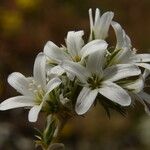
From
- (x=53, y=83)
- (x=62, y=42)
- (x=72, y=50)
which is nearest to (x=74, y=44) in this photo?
(x=72, y=50)

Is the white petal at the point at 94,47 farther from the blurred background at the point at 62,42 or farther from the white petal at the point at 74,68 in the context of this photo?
the blurred background at the point at 62,42

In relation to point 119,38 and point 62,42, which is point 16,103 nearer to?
point 119,38

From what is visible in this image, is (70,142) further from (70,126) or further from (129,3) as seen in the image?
(129,3)

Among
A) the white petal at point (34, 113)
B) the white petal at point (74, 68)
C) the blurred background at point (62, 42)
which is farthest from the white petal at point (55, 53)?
the blurred background at point (62, 42)

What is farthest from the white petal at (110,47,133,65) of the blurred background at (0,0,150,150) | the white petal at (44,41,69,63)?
the blurred background at (0,0,150,150)

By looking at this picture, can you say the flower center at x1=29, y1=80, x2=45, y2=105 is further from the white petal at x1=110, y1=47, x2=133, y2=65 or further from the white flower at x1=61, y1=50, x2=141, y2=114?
the white petal at x1=110, y1=47, x2=133, y2=65
